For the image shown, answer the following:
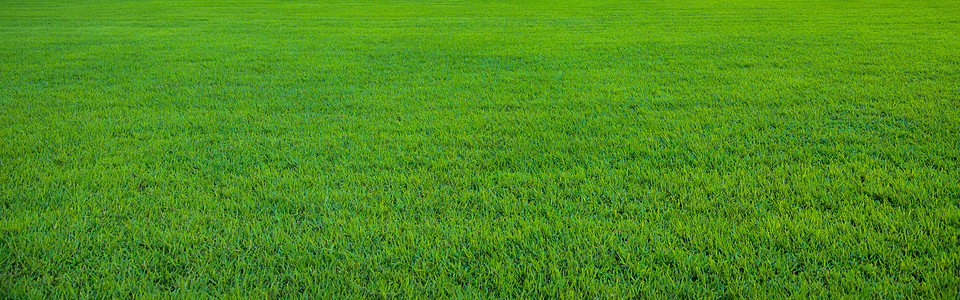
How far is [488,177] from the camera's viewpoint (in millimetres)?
2670

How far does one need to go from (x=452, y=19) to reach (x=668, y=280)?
33.3 feet

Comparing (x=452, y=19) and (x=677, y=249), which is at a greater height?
(x=452, y=19)

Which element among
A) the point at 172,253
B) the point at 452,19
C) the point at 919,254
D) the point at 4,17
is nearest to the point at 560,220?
the point at 919,254

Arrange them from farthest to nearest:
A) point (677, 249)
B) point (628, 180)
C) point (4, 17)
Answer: point (4, 17) < point (628, 180) < point (677, 249)

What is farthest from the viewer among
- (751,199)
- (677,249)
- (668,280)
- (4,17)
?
(4,17)

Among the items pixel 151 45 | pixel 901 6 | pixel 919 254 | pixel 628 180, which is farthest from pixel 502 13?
pixel 919 254

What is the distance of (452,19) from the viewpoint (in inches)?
450

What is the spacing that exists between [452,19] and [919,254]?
10.2m

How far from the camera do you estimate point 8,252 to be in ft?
6.63

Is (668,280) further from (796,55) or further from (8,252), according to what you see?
(796,55)

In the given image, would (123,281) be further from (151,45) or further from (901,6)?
(901,6)

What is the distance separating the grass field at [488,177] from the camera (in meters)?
1.88

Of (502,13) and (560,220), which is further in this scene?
(502,13)

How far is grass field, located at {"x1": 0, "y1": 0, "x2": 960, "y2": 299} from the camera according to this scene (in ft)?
6.17
